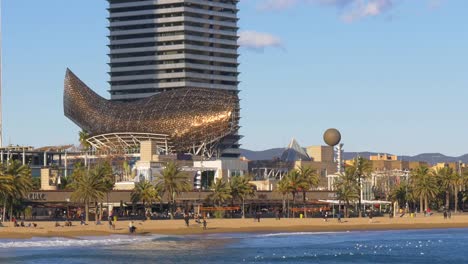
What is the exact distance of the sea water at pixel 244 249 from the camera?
85312mm

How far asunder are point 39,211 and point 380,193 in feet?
234

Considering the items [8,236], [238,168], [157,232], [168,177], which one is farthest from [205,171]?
[8,236]

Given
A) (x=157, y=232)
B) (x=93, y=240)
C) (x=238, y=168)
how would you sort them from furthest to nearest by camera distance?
1. (x=238, y=168)
2. (x=157, y=232)
3. (x=93, y=240)

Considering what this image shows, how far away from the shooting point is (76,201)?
13800 cm

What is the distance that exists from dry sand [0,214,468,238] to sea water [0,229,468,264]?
500cm

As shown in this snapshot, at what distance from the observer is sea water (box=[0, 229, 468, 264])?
280ft

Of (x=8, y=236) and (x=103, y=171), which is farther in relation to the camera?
(x=103, y=171)

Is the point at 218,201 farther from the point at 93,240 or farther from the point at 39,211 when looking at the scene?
the point at 93,240

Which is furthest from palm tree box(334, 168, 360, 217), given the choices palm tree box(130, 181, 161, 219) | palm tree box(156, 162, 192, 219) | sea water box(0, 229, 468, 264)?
sea water box(0, 229, 468, 264)

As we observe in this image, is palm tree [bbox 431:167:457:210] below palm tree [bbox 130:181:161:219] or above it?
above

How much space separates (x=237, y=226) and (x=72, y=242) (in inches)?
1173

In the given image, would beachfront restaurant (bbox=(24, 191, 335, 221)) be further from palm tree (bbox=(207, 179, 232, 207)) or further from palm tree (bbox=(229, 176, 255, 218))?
palm tree (bbox=(229, 176, 255, 218))

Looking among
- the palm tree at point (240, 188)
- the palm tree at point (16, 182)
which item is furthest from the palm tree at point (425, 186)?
the palm tree at point (16, 182)

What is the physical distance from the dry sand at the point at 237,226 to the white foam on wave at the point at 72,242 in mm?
4682
